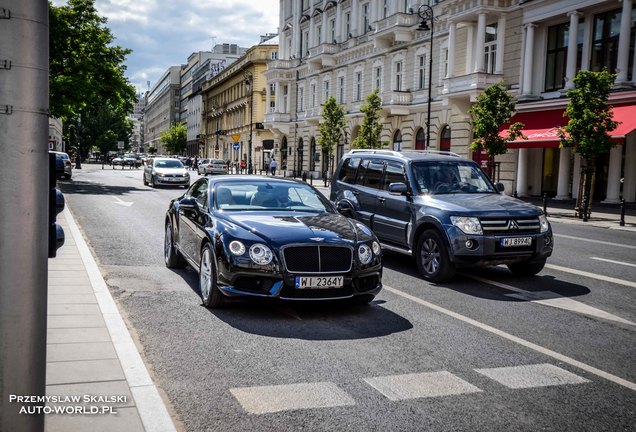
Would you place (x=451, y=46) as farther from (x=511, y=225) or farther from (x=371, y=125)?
(x=511, y=225)

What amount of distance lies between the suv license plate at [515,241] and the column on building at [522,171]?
76.8 ft

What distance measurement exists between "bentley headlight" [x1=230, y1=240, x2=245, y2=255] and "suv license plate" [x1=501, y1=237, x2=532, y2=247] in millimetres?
4030

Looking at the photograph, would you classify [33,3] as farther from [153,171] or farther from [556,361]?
[153,171]

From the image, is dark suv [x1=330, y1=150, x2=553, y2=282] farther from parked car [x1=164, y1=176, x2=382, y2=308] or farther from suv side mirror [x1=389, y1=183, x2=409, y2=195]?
parked car [x1=164, y1=176, x2=382, y2=308]

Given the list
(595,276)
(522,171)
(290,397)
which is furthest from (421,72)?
(290,397)

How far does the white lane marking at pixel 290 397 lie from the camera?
4328 mm

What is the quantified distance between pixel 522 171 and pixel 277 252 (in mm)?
27062

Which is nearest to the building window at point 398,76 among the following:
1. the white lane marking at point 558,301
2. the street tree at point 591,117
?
the street tree at point 591,117

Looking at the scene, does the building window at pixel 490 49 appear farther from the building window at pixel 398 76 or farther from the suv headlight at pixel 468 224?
the suv headlight at pixel 468 224

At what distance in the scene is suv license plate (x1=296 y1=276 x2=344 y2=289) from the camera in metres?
6.58

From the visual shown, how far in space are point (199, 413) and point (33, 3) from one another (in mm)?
2652

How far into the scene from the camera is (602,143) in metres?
22.0

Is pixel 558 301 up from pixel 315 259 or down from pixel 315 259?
down

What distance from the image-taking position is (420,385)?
4.83 meters
